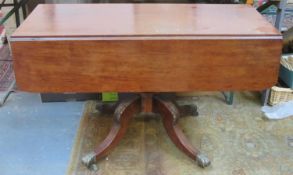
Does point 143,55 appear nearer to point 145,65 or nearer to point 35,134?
point 145,65

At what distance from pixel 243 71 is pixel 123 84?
51cm

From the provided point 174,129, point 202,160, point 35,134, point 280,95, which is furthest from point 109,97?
point 280,95

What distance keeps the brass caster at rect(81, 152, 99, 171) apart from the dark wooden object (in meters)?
0.39

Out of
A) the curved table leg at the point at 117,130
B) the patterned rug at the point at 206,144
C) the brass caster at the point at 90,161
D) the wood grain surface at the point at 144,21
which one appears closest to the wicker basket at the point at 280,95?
the patterned rug at the point at 206,144

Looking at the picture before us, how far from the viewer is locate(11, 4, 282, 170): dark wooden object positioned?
1.43m

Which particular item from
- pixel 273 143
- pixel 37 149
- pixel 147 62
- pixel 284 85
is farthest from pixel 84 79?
pixel 284 85

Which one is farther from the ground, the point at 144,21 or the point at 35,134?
the point at 144,21

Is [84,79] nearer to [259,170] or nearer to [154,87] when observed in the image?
[154,87]

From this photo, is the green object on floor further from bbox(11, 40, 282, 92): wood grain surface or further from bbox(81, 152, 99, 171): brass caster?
bbox(11, 40, 282, 92): wood grain surface

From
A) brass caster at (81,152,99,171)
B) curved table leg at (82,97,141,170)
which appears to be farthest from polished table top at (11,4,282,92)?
brass caster at (81,152,99,171)

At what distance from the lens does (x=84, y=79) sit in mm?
1495

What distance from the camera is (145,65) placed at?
4.85 ft

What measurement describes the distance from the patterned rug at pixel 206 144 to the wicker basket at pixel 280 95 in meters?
0.10

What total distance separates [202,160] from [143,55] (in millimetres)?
623
